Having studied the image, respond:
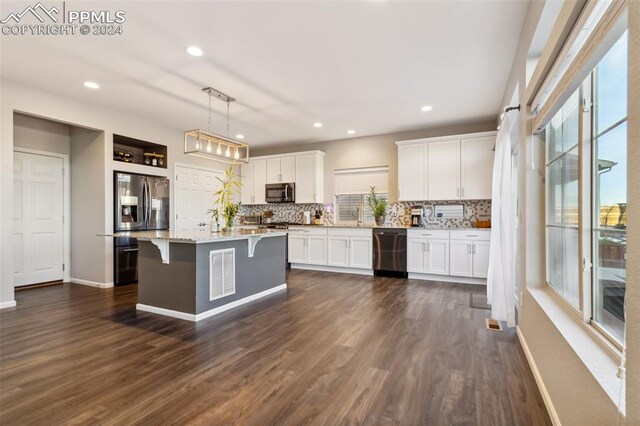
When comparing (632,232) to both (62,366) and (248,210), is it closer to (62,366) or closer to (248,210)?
(62,366)

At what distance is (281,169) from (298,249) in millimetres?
1860

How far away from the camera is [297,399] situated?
6.21ft

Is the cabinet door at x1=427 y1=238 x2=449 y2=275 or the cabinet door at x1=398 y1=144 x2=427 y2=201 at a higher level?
the cabinet door at x1=398 y1=144 x2=427 y2=201

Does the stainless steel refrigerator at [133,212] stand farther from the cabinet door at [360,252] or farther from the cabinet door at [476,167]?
the cabinet door at [476,167]

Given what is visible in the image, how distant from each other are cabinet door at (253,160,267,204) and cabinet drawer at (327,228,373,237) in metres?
1.94

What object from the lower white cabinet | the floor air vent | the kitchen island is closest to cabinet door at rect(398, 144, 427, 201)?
the lower white cabinet

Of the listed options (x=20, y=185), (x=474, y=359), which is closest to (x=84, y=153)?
(x=20, y=185)

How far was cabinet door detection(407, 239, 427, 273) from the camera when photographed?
17.3ft

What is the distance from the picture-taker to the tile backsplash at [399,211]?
214 inches

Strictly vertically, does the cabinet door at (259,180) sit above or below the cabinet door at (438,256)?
above

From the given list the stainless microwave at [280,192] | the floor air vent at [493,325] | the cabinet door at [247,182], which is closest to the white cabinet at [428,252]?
the floor air vent at [493,325]

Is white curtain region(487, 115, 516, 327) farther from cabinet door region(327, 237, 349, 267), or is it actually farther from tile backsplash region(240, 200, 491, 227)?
cabinet door region(327, 237, 349, 267)

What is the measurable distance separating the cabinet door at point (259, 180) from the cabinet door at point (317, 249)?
161 centimetres

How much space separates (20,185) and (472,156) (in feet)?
23.5
